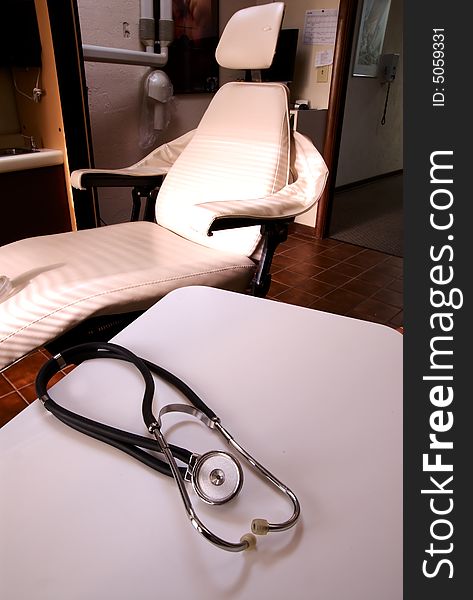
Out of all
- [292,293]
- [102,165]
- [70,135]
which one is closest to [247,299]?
[70,135]

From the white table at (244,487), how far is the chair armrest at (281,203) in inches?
17.6

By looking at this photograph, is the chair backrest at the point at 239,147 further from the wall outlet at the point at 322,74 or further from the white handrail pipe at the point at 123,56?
the wall outlet at the point at 322,74

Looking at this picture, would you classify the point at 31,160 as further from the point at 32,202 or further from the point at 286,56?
the point at 286,56

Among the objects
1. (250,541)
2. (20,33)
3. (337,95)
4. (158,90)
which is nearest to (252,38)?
(20,33)

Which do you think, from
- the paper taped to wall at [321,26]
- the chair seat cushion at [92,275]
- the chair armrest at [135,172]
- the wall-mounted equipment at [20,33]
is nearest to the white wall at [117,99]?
the paper taped to wall at [321,26]

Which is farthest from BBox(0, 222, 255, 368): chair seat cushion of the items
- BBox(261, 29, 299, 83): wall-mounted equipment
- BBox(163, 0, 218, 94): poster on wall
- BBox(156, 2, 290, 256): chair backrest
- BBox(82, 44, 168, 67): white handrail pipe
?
BBox(261, 29, 299, 83): wall-mounted equipment

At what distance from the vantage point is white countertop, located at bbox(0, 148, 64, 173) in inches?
65.7

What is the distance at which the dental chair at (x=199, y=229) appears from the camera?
3.30 feet

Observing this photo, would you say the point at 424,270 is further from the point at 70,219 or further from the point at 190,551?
the point at 70,219

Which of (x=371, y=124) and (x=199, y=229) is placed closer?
(x=199, y=229)

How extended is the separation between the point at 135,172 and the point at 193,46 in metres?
1.68

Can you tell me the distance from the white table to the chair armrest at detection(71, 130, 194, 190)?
94 centimetres

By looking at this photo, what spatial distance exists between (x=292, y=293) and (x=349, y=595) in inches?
78.7

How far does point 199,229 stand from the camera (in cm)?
103
